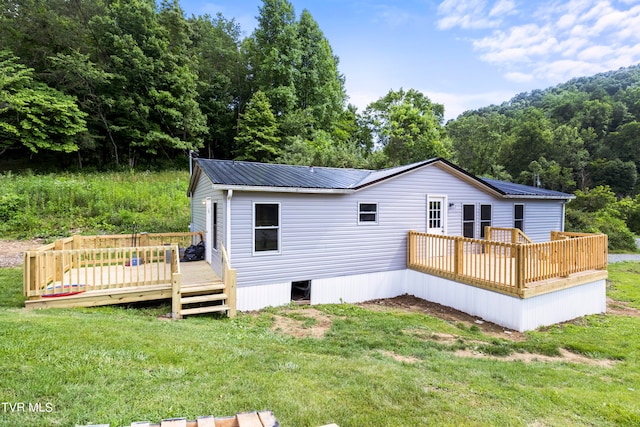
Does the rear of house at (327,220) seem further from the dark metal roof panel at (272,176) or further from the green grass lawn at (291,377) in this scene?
the green grass lawn at (291,377)

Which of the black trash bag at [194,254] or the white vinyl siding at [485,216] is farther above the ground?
the white vinyl siding at [485,216]

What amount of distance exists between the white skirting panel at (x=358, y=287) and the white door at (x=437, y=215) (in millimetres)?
1891

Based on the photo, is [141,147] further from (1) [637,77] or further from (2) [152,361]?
(1) [637,77]

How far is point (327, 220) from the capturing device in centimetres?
835

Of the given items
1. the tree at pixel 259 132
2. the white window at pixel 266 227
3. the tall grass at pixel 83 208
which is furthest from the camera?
the tree at pixel 259 132

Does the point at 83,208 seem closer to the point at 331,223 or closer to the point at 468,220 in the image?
the point at 331,223

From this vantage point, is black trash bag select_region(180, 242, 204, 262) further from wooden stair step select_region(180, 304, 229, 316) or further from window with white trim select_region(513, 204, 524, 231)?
window with white trim select_region(513, 204, 524, 231)

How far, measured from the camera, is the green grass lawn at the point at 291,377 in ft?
8.73

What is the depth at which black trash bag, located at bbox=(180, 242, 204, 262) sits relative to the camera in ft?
31.6

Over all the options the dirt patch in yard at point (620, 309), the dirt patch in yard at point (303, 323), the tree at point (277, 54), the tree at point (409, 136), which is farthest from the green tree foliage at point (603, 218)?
the tree at point (277, 54)

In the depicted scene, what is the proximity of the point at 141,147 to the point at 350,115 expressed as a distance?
63.1 feet

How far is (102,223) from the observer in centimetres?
1294

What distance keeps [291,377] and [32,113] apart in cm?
2280

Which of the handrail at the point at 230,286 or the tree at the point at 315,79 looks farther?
the tree at the point at 315,79
